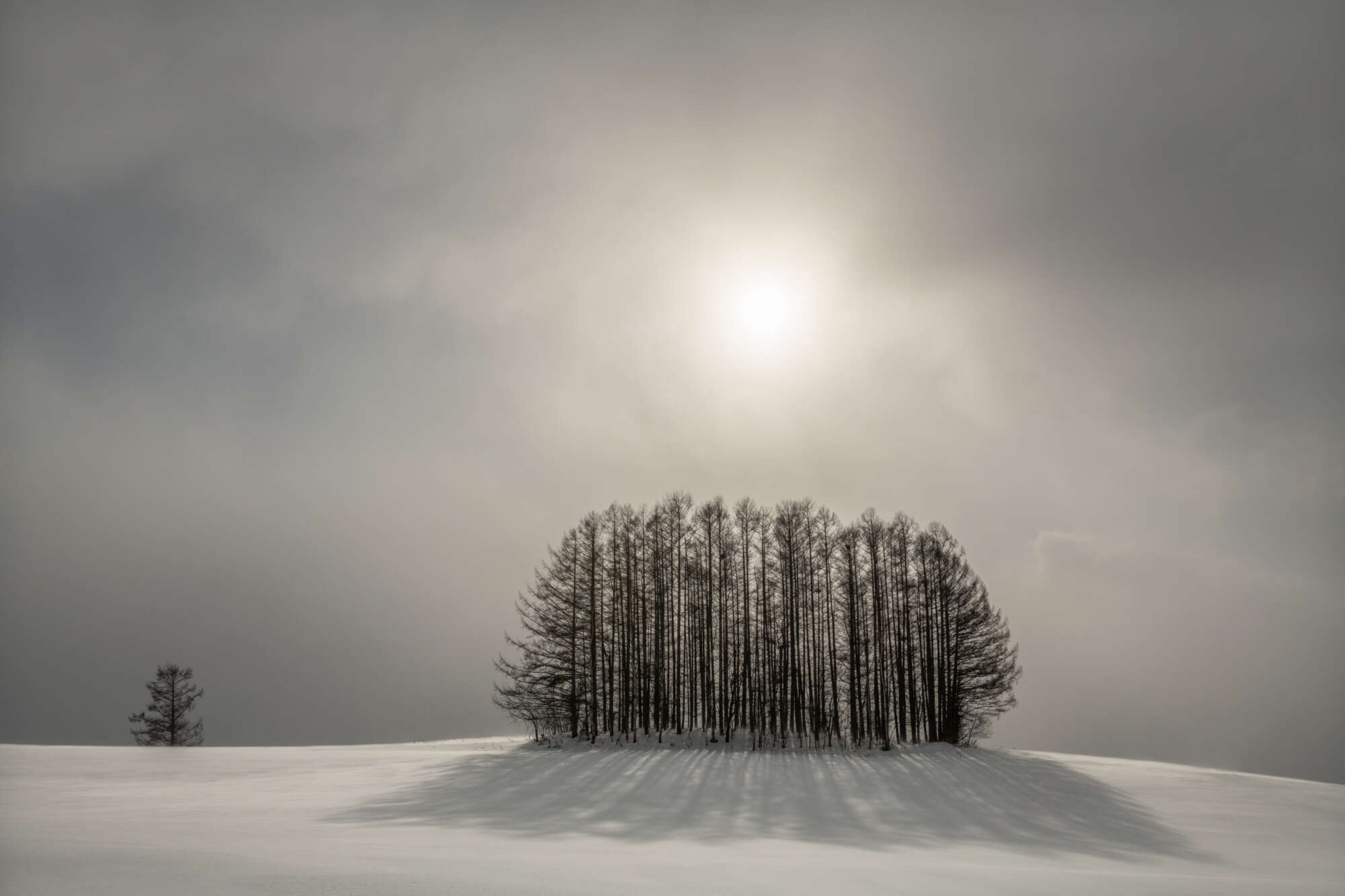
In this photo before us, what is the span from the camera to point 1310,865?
12.8 m

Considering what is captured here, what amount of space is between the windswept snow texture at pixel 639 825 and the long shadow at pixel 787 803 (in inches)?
4.8

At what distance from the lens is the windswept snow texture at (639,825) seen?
23.5 ft

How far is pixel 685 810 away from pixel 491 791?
205 inches

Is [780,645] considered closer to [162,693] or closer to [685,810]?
[685,810]

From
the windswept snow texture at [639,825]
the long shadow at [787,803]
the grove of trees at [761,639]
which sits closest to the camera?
the windswept snow texture at [639,825]

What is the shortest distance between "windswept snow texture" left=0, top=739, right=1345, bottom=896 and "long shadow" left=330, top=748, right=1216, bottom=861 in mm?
123

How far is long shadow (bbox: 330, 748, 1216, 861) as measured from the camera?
1368 centimetres

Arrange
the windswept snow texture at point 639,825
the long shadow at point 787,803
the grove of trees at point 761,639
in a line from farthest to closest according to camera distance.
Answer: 1. the grove of trees at point 761,639
2. the long shadow at point 787,803
3. the windswept snow texture at point 639,825

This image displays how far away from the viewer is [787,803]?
1783 cm

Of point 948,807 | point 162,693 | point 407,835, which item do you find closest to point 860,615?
point 948,807

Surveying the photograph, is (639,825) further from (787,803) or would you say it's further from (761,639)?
A: (761,639)

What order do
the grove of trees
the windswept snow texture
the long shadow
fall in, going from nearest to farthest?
the windswept snow texture → the long shadow → the grove of trees

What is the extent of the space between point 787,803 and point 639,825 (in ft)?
18.6

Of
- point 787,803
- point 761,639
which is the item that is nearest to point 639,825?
point 787,803
